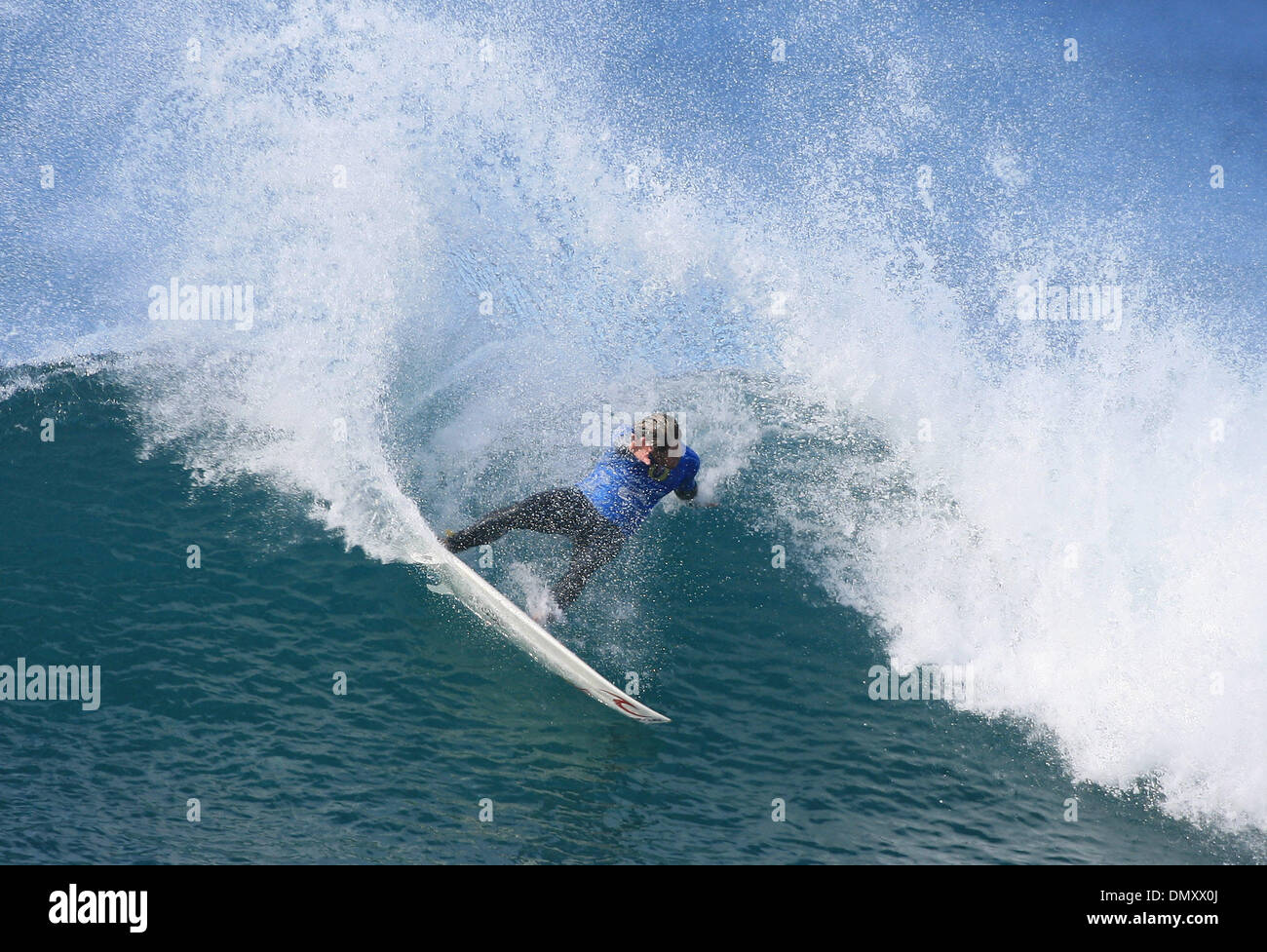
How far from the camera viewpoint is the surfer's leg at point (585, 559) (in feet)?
25.1

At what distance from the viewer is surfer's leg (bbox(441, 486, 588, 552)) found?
7789 mm

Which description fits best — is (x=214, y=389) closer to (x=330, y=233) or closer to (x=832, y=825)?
(x=330, y=233)

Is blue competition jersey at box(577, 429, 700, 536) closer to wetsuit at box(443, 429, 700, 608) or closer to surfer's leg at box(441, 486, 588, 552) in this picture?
wetsuit at box(443, 429, 700, 608)

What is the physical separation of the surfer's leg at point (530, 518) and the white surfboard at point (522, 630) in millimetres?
205

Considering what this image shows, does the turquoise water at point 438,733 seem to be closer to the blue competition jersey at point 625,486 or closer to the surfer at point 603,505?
the surfer at point 603,505

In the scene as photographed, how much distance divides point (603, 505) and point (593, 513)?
0.11 meters

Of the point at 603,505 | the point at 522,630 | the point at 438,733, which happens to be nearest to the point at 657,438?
the point at 603,505

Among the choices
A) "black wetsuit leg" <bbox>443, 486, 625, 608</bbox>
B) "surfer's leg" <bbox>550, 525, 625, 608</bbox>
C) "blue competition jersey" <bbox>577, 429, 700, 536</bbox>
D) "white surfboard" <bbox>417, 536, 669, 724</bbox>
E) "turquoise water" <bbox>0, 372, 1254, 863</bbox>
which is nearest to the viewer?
"turquoise water" <bbox>0, 372, 1254, 863</bbox>

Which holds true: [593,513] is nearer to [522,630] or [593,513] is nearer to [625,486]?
[625,486]

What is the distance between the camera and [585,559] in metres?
7.77

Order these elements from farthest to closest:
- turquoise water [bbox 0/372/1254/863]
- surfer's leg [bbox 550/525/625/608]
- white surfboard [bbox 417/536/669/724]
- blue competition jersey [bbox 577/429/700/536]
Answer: blue competition jersey [bbox 577/429/700/536] → surfer's leg [bbox 550/525/625/608] → white surfboard [bbox 417/536/669/724] → turquoise water [bbox 0/372/1254/863]

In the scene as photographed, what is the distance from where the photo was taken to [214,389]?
36.5 ft

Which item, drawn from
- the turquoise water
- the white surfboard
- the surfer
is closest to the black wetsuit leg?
the surfer

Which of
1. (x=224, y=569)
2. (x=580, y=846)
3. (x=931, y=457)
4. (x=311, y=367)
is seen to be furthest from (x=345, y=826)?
(x=931, y=457)
